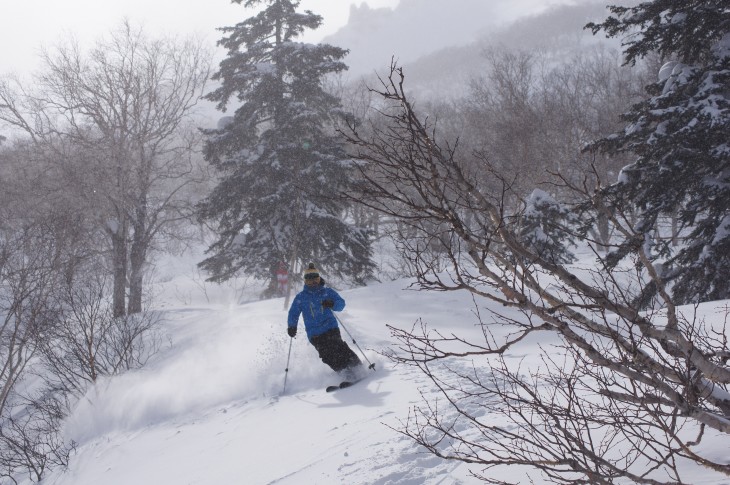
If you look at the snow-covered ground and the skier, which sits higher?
the skier

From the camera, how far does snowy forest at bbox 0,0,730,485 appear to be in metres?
2.24

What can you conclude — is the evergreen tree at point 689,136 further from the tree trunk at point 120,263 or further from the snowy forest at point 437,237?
the tree trunk at point 120,263

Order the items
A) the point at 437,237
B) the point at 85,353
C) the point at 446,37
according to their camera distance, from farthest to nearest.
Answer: the point at 446,37, the point at 85,353, the point at 437,237

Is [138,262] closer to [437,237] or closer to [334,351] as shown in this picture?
[334,351]

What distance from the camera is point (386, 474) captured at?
3.91 meters

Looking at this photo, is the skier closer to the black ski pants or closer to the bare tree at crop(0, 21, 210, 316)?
the black ski pants

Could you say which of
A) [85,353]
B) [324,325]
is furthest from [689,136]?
[85,353]

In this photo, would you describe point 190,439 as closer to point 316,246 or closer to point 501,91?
point 316,246

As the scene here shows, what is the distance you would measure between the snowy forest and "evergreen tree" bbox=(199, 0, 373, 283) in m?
0.09

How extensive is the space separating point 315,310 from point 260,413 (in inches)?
67.0

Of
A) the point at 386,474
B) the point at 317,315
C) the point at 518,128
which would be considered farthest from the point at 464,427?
the point at 518,128

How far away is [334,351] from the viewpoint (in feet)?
23.3

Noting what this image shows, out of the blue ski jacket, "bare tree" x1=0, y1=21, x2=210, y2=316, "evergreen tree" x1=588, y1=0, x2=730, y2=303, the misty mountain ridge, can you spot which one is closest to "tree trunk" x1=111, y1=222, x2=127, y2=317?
"bare tree" x1=0, y1=21, x2=210, y2=316

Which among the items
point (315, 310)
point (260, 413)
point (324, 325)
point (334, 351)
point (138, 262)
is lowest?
point (260, 413)
